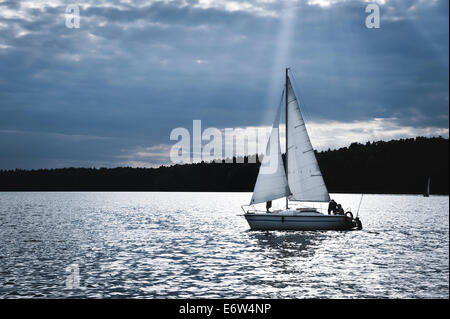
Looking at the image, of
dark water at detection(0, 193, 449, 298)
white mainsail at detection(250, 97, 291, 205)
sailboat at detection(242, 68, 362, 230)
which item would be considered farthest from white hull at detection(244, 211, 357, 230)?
white mainsail at detection(250, 97, 291, 205)

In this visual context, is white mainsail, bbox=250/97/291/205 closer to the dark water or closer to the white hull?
the white hull

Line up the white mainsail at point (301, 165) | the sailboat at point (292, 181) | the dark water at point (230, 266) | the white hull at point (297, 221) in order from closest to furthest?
the dark water at point (230, 266)
the white hull at point (297, 221)
the sailboat at point (292, 181)
the white mainsail at point (301, 165)

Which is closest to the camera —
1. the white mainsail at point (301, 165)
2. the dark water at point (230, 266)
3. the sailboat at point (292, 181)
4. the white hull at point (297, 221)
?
the dark water at point (230, 266)

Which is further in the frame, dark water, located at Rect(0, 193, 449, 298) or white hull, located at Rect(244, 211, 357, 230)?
white hull, located at Rect(244, 211, 357, 230)

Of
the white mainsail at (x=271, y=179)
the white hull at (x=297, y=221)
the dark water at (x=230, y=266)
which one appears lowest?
the dark water at (x=230, y=266)

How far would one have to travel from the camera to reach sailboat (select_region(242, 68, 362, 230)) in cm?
5147

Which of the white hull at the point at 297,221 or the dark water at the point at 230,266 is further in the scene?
the white hull at the point at 297,221

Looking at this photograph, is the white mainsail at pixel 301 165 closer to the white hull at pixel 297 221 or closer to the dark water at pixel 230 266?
the white hull at pixel 297 221

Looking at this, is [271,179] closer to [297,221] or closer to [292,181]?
[292,181]

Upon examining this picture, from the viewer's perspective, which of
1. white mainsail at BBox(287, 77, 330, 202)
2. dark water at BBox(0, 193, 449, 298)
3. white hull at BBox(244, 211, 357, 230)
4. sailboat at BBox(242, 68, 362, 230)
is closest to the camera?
dark water at BBox(0, 193, 449, 298)

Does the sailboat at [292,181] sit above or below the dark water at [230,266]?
above

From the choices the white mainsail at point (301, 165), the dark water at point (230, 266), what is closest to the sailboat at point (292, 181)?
the white mainsail at point (301, 165)

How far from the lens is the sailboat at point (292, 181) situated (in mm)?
51469
